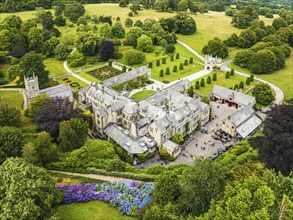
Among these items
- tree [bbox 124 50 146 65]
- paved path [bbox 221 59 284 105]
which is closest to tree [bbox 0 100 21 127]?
tree [bbox 124 50 146 65]

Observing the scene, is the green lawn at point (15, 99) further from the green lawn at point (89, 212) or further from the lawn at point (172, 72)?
the lawn at point (172, 72)

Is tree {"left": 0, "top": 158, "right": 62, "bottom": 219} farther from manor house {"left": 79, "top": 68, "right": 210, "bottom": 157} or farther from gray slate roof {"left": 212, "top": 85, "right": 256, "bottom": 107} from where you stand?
gray slate roof {"left": 212, "top": 85, "right": 256, "bottom": 107}

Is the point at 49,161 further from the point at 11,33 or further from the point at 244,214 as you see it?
the point at 11,33

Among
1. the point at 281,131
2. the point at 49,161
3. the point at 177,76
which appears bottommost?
the point at 177,76

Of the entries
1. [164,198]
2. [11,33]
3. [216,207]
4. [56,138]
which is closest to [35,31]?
[11,33]

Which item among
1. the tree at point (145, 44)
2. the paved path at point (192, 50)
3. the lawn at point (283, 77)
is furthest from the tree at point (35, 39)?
the lawn at point (283, 77)

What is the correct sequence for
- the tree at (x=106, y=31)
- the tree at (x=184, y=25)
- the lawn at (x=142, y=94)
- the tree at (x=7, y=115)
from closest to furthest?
the tree at (x=7, y=115)
the lawn at (x=142, y=94)
the tree at (x=106, y=31)
the tree at (x=184, y=25)

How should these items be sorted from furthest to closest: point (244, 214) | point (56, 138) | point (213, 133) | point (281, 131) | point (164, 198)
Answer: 1. point (213, 133)
2. point (56, 138)
3. point (281, 131)
4. point (164, 198)
5. point (244, 214)

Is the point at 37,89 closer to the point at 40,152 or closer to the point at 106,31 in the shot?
the point at 40,152
